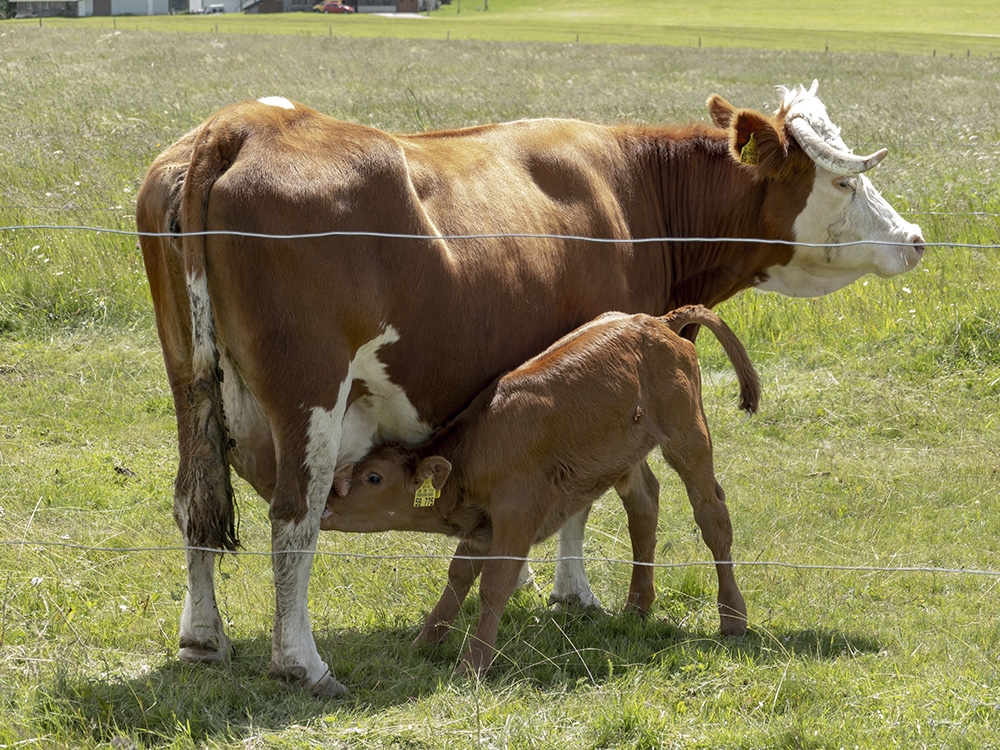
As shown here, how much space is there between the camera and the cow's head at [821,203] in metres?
5.18

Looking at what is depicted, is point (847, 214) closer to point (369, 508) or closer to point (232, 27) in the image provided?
point (369, 508)

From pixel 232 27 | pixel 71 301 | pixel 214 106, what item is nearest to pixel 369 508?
pixel 71 301

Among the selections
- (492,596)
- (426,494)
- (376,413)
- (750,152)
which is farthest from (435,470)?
(750,152)

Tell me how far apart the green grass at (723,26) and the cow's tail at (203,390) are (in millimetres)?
35973

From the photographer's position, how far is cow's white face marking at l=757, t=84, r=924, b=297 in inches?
211

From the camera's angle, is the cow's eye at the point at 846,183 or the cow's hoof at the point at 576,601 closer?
the cow's hoof at the point at 576,601

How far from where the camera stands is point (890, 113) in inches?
668

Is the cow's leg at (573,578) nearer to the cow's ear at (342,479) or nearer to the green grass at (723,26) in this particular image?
the cow's ear at (342,479)

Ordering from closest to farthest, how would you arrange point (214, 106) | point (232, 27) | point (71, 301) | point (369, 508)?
point (369, 508), point (71, 301), point (214, 106), point (232, 27)

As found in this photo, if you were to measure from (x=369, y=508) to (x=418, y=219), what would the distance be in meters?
1.21

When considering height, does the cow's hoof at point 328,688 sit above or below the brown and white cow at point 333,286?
below

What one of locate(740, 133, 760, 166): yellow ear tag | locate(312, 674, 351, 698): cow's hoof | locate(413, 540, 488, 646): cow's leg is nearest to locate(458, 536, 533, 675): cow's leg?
locate(413, 540, 488, 646): cow's leg

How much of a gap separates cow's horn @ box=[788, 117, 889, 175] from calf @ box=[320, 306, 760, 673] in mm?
1306

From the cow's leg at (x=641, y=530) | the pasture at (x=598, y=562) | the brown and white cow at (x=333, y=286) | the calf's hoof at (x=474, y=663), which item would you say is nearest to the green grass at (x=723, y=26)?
the pasture at (x=598, y=562)
